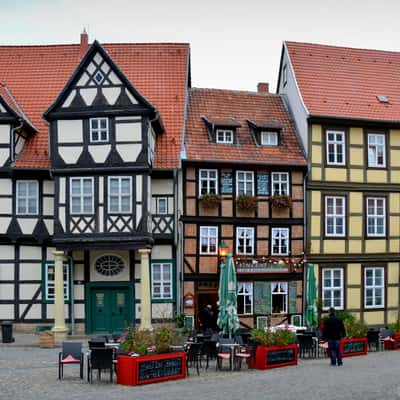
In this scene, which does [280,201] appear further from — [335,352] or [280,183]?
[335,352]

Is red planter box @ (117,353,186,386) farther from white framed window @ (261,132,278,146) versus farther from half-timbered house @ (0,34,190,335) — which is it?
white framed window @ (261,132,278,146)

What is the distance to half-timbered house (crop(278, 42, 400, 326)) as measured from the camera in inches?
1201

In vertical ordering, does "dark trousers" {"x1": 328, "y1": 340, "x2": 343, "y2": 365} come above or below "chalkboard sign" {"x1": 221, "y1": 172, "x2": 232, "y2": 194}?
below

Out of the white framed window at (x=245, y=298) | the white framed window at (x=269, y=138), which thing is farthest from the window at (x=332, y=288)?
the white framed window at (x=269, y=138)

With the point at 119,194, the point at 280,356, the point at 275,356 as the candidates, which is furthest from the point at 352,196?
the point at 275,356

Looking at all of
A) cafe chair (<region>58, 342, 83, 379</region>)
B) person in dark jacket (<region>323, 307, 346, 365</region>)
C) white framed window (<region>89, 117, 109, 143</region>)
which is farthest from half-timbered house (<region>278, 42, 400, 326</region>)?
cafe chair (<region>58, 342, 83, 379</region>)

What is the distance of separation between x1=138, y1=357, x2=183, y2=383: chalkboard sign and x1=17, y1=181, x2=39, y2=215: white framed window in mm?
12698

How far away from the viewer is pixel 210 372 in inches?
747

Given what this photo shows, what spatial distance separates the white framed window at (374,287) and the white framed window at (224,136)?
299 inches

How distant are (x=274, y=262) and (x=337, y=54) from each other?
10.5 m

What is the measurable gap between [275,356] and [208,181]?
1113 cm

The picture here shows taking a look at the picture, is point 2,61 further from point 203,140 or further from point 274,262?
point 274,262

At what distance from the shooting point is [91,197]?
27.3 m

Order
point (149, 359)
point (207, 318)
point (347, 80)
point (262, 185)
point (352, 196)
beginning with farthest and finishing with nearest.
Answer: point (347, 80), point (352, 196), point (262, 185), point (207, 318), point (149, 359)
